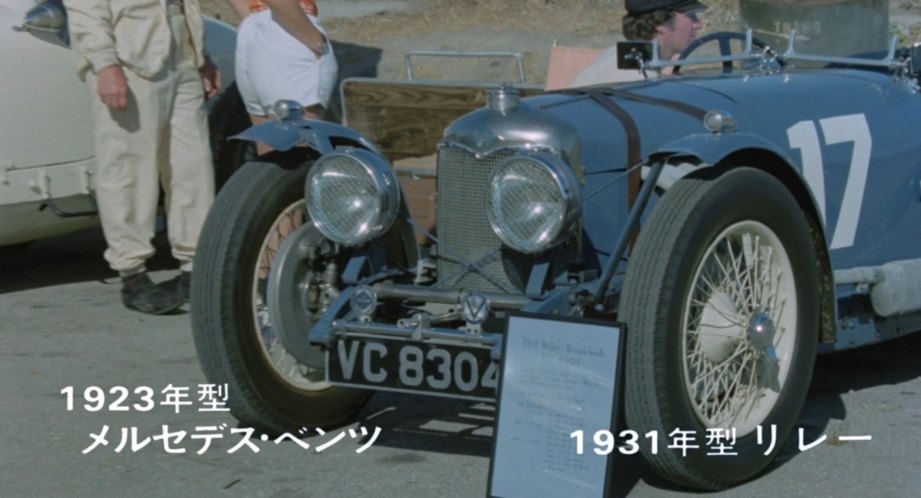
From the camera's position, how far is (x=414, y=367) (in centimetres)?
437

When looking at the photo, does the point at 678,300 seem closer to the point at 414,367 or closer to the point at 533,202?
the point at 533,202

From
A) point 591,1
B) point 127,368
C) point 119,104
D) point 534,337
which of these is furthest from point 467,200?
point 591,1

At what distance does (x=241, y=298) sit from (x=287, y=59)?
2100 mm

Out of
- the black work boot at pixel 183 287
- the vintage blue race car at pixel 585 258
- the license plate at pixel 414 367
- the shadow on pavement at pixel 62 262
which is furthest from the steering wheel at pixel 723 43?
the shadow on pavement at pixel 62 262

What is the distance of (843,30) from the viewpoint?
6012 millimetres

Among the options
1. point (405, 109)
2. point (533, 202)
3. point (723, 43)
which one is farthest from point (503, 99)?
point (405, 109)

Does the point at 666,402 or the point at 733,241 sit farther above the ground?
the point at 733,241

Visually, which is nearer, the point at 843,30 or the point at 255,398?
the point at 255,398

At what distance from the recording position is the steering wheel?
580cm

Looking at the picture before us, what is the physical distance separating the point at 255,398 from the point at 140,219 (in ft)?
8.02

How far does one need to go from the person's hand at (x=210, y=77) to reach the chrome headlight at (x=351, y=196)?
269 cm

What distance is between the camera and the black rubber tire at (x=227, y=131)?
788cm

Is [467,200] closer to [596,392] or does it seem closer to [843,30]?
[596,392]

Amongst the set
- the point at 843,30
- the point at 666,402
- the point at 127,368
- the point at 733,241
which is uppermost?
the point at 843,30
